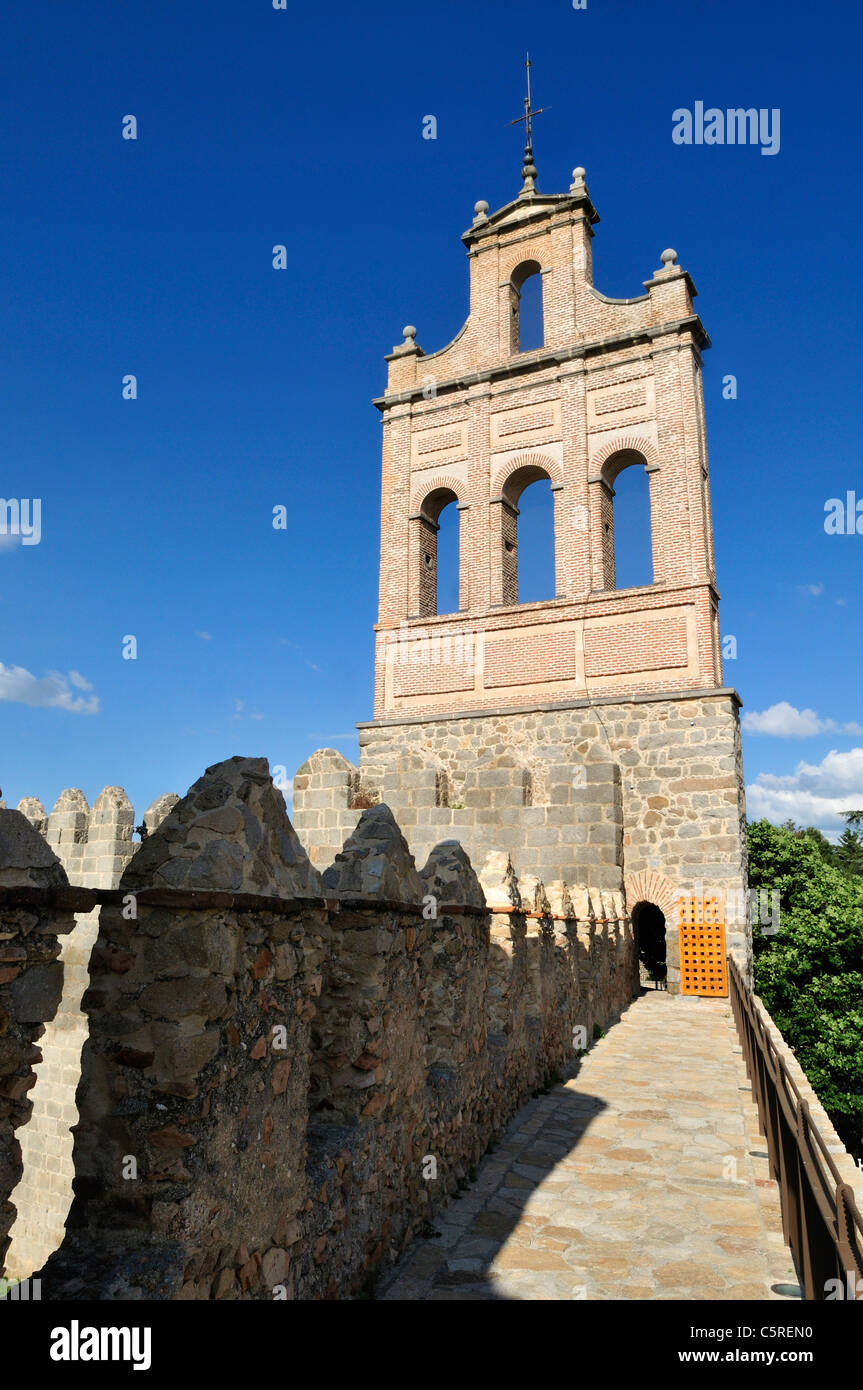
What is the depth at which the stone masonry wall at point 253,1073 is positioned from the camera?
2.54m

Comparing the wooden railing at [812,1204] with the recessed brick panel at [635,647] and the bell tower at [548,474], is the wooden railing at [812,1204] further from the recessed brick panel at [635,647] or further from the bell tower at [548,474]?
the bell tower at [548,474]

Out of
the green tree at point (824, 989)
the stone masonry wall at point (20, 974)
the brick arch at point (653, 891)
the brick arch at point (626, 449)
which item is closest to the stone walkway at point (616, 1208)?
the stone masonry wall at point (20, 974)

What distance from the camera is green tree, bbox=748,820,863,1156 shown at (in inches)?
640

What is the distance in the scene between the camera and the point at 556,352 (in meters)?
18.5

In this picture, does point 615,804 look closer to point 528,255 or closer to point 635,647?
point 635,647

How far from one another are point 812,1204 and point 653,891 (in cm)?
1170

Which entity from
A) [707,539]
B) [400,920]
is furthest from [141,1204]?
[707,539]

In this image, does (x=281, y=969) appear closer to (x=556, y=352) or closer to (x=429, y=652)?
(x=429, y=652)

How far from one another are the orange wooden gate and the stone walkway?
6.39 metres

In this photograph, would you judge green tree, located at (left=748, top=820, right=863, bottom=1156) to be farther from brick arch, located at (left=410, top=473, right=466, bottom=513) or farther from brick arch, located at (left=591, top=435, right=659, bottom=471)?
brick arch, located at (left=410, top=473, right=466, bottom=513)

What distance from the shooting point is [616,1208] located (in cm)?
495

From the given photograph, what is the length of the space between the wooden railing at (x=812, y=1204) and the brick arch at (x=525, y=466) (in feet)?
46.4

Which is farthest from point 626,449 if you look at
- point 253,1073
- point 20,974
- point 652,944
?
point 20,974
